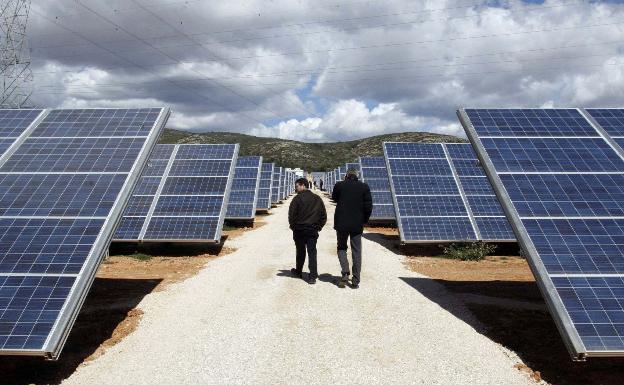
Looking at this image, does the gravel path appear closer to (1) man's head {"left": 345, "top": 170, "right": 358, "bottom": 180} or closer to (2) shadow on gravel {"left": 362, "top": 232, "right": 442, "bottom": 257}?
(1) man's head {"left": 345, "top": 170, "right": 358, "bottom": 180}

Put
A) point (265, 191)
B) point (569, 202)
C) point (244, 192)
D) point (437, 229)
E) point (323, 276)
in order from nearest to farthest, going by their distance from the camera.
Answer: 1. point (569, 202)
2. point (323, 276)
3. point (437, 229)
4. point (244, 192)
5. point (265, 191)

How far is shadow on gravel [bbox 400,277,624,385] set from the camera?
6142 millimetres

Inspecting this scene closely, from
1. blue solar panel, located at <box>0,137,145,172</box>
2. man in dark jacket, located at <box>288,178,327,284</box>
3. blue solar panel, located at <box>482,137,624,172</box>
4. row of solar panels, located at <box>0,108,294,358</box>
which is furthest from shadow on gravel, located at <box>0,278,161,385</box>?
blue solar panel, located at <box>482,137,624,172</box>

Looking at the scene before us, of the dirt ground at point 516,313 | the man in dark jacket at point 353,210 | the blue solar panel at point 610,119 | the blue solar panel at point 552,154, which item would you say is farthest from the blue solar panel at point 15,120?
the blue solar panel at point 610,119

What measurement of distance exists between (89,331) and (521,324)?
842cm

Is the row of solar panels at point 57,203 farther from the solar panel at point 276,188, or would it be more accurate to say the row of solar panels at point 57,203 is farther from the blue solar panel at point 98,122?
the solar panel at point 276,188

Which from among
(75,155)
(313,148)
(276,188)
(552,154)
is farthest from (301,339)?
(313,148)

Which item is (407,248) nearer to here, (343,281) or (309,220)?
(343,281)

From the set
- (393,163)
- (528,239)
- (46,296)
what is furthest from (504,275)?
(46,296)

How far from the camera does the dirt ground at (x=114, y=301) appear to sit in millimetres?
6254

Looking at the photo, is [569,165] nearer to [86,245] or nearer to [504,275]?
[504,275]

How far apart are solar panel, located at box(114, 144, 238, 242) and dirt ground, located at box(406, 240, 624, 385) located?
25.2 feet

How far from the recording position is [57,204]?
770cm

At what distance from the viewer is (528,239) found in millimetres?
6859
